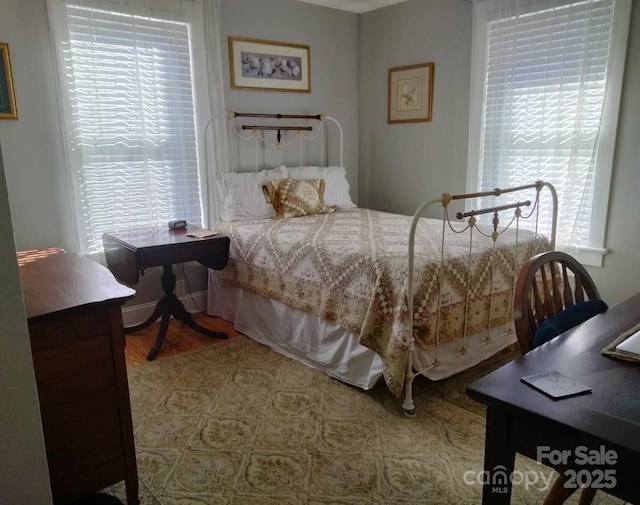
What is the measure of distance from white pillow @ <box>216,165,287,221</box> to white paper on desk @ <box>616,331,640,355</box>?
8.75ft

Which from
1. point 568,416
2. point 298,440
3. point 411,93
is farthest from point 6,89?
point 568,416

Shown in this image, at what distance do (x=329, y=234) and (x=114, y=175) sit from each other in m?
1.46

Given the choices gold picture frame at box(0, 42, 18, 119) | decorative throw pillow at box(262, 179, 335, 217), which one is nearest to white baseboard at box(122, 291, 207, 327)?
decorative throw pillow at box(262, 179, 335, 217)

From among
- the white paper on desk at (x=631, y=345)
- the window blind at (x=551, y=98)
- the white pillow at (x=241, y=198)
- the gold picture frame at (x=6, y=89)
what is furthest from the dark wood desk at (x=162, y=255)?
the white paper on desk at (x=631, y=345)

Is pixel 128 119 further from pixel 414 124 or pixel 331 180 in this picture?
pixel 414 124

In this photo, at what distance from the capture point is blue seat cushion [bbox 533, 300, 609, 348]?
4.65 feet

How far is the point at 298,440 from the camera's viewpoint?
2.11 m

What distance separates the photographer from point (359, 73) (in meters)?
4.43

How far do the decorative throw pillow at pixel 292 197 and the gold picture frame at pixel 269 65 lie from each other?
2.67 feet

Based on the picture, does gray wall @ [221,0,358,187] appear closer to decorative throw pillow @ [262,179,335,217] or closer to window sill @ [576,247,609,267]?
decorative throw pillow @ [262,179,335,217]

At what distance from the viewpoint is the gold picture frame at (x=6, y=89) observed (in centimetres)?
273

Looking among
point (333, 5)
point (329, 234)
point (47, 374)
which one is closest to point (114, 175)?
point (329, 234)

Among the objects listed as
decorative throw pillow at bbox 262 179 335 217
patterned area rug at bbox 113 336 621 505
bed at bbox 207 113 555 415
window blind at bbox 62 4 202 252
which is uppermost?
window blind at bbox 62 4 202 252

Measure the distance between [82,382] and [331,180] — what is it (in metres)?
2.79
